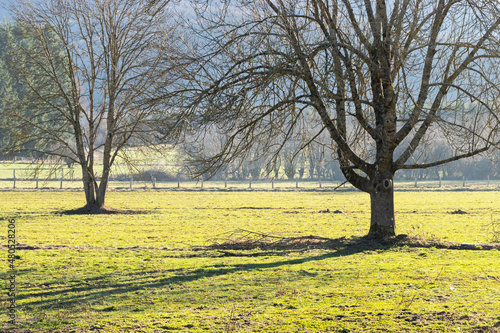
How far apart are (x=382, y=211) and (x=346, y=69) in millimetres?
4324

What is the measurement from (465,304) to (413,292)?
3.44ft

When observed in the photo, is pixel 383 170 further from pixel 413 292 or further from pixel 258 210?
pixel 258 210

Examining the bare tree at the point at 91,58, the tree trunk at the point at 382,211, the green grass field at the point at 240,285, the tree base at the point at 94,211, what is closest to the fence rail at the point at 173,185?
the tree base at the point at 94,211

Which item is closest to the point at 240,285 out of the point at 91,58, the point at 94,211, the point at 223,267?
the point at 223,267

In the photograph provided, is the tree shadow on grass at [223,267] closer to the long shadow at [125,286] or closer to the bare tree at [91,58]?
the long shadow at [125,286]

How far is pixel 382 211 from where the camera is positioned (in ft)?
49.4

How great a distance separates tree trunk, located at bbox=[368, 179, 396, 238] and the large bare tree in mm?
28

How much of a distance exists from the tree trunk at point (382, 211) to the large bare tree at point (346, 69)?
0.03m

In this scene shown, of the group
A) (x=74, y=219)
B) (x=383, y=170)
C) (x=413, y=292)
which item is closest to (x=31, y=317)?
(x=413, y=292)

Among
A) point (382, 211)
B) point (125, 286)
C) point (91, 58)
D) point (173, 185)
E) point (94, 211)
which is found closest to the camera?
point (125, 286)

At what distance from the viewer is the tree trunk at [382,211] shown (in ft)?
48.9

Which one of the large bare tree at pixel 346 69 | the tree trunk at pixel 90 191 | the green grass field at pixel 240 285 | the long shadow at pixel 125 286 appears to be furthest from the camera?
the tree trunk at pixel 90 191

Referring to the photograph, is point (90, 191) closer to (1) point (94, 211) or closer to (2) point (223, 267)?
(1) point (94, 211)

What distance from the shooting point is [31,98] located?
26.4m
